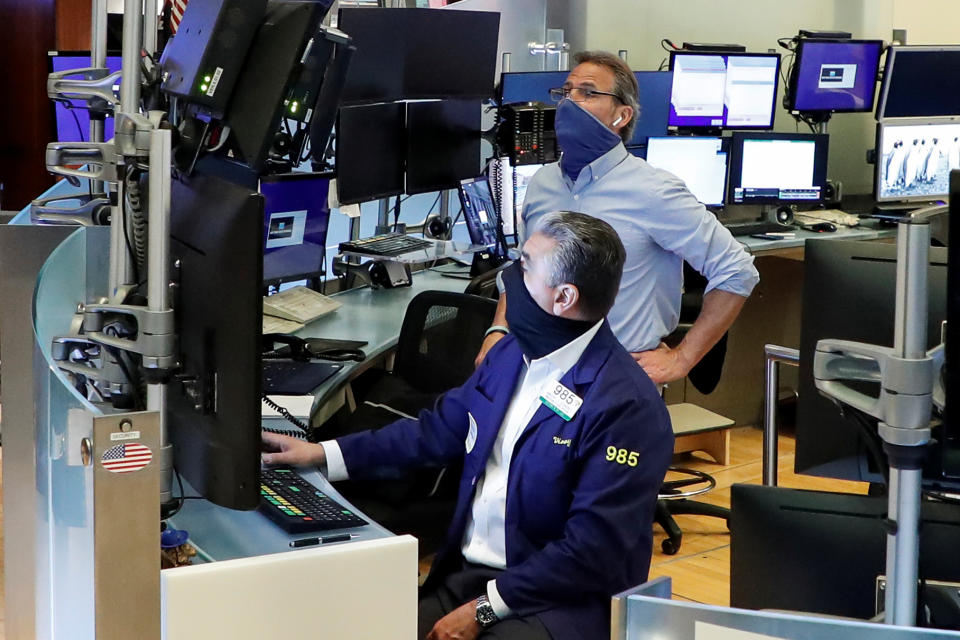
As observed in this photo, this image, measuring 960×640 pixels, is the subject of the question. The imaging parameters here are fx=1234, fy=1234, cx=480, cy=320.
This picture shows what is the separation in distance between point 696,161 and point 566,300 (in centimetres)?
357

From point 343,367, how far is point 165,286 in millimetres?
1562

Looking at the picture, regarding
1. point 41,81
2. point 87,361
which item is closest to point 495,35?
point 87,361

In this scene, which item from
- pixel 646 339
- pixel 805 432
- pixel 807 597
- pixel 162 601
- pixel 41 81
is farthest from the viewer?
pixel 41 81

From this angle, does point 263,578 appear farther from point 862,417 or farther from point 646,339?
point 646,339

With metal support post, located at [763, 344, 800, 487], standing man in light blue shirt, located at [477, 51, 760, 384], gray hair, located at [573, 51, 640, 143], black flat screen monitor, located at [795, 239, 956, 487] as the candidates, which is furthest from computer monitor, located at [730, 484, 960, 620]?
gray hair, located at [573, 51, 640, 143]

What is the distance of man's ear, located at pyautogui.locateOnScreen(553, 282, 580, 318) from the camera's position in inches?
87.7

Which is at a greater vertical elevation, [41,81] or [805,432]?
[41,81]

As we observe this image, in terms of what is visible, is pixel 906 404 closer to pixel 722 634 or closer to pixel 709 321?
pixel 722 634

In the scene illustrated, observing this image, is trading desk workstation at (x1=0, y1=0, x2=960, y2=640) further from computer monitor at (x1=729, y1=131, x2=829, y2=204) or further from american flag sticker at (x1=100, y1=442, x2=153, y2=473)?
computer monitor at (x1=729, y1=131, x2=829, y2=204)

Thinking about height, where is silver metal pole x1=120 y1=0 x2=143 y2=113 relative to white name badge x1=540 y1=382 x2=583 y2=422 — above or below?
above

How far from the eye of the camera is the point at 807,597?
1.85 m

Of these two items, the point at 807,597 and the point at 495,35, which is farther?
the point at 495,35

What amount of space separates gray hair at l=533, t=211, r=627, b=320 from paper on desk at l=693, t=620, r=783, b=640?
1.17 meters

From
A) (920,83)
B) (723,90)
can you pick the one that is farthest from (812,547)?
(920,83)
